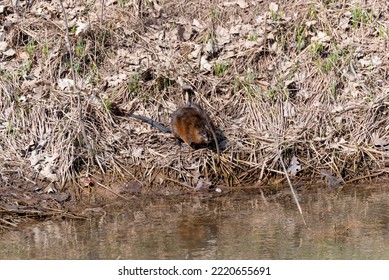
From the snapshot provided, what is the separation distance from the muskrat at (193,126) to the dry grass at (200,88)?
0.18 metres

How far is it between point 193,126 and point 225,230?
1.31 m

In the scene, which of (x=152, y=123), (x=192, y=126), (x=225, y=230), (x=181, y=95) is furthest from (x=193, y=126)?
(x=225, y=230)

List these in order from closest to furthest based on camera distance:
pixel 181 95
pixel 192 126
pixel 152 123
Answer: pixel 192 126 < pixel 152 123 < pixel 181 95

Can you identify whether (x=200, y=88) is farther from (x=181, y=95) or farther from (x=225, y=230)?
(x=225, y=230)

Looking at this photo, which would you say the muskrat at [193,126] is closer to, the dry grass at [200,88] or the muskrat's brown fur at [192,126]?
the muskrat's brown fur at [192,126]

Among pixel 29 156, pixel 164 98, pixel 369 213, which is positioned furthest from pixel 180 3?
pixel 369 213

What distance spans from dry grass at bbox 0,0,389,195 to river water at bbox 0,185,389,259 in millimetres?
353

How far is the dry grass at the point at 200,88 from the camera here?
25.2 feet

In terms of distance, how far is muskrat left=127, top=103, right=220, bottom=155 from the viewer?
753cm

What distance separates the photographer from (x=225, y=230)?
657cm

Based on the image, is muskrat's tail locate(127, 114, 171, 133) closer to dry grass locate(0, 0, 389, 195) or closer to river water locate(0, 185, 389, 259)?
dry grass locate(0, 0, 389, 195)

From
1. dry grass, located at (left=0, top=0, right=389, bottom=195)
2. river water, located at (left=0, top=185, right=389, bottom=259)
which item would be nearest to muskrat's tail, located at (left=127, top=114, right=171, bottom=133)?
dry grass, located at (left=0, top=0, right=389, bottom=195)

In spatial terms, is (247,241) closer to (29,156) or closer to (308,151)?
(308,151)

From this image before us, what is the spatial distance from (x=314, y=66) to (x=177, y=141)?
1.73 m
